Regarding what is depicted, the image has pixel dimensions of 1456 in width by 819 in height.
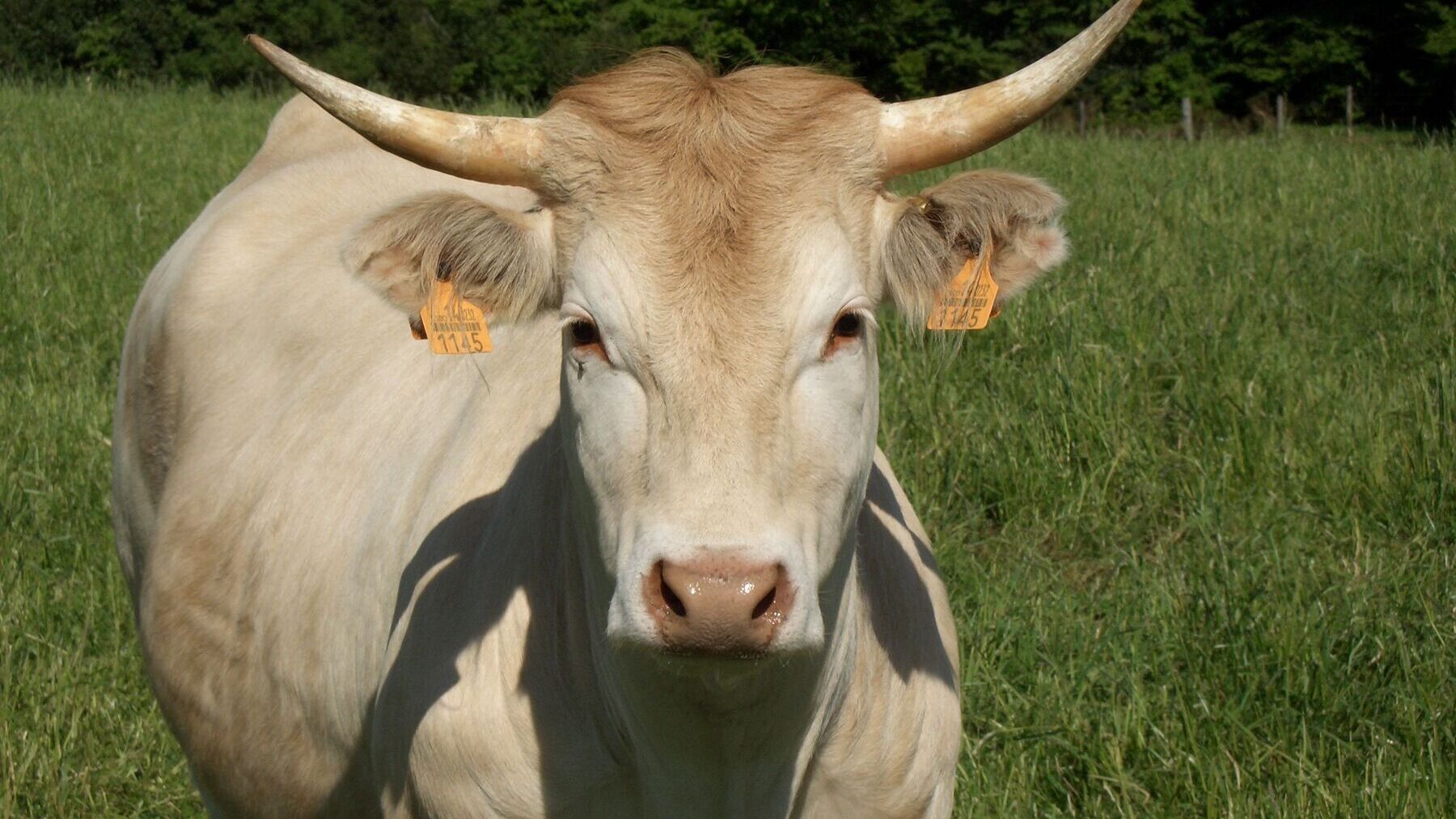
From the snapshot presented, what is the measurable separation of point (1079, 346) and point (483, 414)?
323 centimetres

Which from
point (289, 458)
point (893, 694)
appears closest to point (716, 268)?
point (893, 694)

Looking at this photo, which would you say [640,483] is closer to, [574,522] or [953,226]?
[574,522]

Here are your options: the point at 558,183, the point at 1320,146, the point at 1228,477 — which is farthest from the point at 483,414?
the point at 1320,146

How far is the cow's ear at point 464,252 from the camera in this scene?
2633 millimetres

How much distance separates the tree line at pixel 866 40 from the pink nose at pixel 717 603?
27493 mm

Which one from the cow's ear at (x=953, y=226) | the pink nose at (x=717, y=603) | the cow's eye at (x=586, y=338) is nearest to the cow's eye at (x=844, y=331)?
the cow's ear at (x=953, y=226)

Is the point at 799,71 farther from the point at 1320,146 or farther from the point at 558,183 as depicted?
the point at 1320,146

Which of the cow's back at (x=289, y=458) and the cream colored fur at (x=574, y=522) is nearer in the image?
the cream colored fur at (x=574, y=522)

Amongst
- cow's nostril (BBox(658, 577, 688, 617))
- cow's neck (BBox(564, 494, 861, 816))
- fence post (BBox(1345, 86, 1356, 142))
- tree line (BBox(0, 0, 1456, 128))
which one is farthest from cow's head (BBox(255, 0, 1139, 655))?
tree line (BBox(0, 0, 1456, 128))

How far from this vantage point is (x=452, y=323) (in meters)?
2.73

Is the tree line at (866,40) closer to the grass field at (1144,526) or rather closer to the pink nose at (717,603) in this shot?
the grass field at (1144,526)

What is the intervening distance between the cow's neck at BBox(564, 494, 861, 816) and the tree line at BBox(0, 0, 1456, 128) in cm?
2703

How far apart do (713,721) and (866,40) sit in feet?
119

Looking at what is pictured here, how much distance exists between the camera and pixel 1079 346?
577 centimetres
